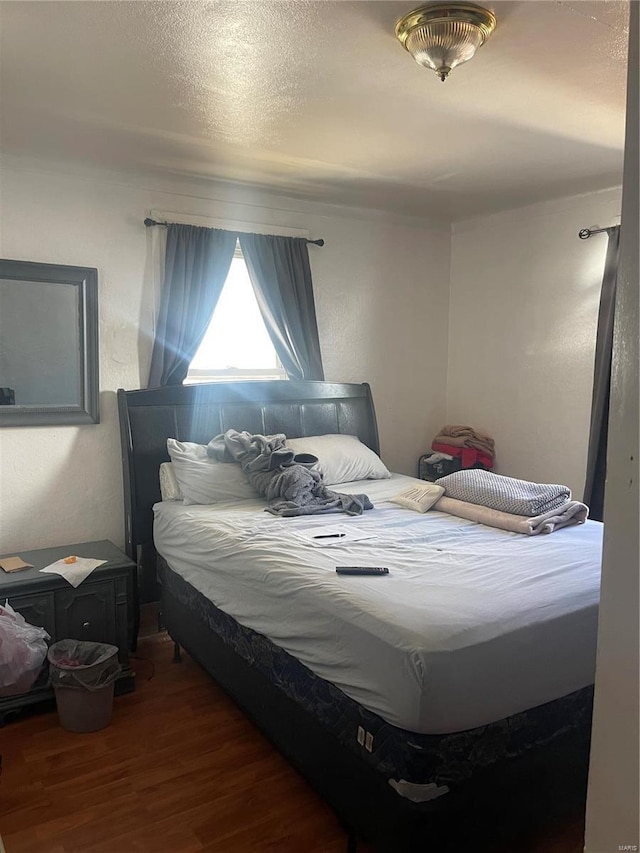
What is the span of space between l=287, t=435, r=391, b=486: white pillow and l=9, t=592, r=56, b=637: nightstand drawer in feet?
4.73

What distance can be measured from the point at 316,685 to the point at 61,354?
2.17 meters

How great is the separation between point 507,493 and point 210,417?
5.52ft

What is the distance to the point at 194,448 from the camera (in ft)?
11.2

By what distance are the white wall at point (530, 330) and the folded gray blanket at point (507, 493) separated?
3.79ft

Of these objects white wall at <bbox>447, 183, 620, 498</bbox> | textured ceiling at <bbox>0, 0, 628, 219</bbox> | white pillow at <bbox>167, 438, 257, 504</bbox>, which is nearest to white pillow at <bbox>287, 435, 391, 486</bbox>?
white pillow at <bbox>167, 438, 257, 504</bbox>

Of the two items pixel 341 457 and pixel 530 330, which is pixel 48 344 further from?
pixel 530 330

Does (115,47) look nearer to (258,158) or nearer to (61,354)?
(258,158)

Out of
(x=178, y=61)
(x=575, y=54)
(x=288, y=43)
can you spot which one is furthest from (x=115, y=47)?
(x=575, y=54)

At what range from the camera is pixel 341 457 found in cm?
375

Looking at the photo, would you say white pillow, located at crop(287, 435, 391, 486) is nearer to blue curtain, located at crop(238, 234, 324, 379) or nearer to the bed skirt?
blue curtain, located at crop(238, 234, 324, 379)

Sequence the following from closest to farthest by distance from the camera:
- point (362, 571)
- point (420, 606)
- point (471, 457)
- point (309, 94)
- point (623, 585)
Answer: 1. point (623, 585)
2. point (420, 606)
3. point (362, 571)
4. point (309, 94)
5. point (471, 457)

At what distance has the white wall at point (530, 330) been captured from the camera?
3902 mm

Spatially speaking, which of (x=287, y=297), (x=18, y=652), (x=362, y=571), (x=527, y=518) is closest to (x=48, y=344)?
(x=287, y=297)

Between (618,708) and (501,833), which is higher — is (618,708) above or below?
above
